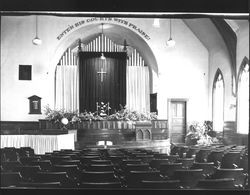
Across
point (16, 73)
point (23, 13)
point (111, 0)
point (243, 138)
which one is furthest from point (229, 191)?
point (16, 73)

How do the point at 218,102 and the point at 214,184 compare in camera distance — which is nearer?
the point at 214,184

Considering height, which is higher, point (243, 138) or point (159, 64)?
point (159, 64)

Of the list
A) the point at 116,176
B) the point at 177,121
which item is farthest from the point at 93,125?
the point at 116,176

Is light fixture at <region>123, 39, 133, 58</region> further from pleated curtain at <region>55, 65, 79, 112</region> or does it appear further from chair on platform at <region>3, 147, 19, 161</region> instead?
chair on platform at <region>3, 147, 19, 161</region>

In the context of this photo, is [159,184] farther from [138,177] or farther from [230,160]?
[230,160]

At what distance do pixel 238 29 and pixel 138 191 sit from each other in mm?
12889

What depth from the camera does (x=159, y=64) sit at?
20.7 m

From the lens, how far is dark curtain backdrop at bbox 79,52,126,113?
22.4 m

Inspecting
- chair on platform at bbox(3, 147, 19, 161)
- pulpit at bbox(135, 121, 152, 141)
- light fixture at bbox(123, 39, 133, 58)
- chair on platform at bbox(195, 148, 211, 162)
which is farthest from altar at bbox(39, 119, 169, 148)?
chair on platform at bbox(195, 148, 211, 162)

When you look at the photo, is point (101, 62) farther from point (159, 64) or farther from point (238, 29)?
point (238, 29)

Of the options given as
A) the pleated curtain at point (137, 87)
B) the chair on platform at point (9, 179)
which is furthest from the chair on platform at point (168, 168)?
the pleated curtain at point (137, 87)

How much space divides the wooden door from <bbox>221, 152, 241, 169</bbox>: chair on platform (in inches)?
469

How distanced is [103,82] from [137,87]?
1.96m

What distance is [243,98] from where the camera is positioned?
54.4 feet
